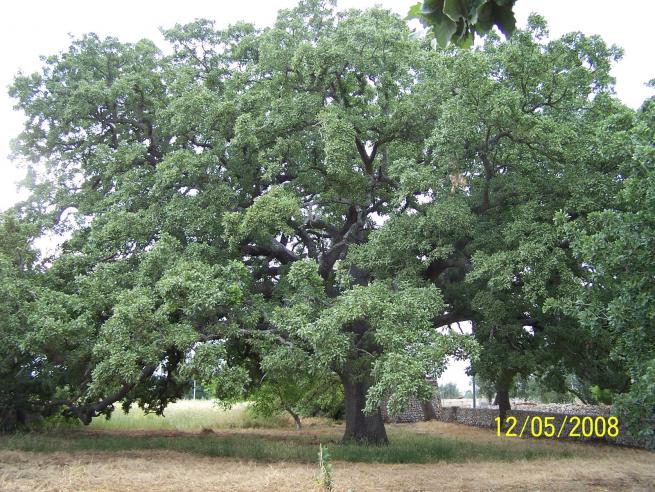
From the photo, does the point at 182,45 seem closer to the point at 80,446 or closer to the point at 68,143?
the point at 68,143

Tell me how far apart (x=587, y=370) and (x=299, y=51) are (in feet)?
31.8

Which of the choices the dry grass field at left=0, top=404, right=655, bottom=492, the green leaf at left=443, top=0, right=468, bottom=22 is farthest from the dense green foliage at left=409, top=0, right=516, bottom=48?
the dry grass field at left=0, top=404, right=655, bottom=492

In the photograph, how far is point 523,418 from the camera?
2098cm

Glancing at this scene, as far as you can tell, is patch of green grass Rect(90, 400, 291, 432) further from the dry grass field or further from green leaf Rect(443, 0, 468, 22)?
green leaf Rect(443, 0, 468, 22)

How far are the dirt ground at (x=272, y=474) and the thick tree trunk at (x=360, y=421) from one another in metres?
2.93

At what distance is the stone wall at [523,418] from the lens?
16.3 m

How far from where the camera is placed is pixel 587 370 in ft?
42.4

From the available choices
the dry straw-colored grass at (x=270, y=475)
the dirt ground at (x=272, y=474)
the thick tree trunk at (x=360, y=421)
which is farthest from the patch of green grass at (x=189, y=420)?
the dry straw-colored grass at (x=270, y=475)

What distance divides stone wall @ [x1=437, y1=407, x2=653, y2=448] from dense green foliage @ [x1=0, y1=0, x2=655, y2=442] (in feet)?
15.3

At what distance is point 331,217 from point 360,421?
5.27m

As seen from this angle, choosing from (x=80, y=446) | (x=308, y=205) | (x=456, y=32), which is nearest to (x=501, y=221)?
(x=308, y=205)

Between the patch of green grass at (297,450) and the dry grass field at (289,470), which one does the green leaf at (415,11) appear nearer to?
the dry grass field at (289,470)
